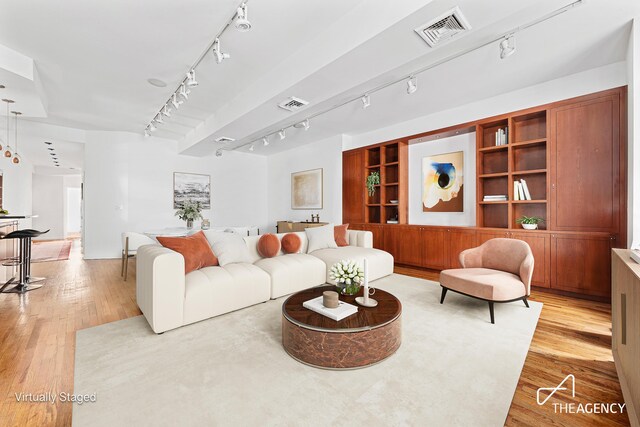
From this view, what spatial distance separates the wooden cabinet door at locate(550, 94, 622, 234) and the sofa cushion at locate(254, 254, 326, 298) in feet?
10.4

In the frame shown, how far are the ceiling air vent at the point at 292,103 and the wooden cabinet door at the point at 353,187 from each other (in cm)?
235

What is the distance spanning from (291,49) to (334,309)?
2852 millimetres

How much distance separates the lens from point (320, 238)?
4.37 metres

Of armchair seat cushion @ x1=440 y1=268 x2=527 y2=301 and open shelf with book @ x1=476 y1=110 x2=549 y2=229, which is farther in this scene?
open shelf with book @ x1=476 y1=110 x2=549 y2=229

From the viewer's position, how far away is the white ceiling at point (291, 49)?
2.45m

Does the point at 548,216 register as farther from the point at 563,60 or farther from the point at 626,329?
the point at 626,329

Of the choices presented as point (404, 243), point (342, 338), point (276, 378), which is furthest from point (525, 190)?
point (276, 378)

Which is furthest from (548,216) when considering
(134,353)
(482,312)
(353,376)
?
(134,353)

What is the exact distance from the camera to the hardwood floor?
1532 mm

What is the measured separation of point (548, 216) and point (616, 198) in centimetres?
65

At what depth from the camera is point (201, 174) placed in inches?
291

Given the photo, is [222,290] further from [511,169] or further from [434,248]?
[511,169]

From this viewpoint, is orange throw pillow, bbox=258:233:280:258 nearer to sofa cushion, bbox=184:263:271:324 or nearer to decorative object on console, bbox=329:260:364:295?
sofa cushion, bbox=184:263:271:324

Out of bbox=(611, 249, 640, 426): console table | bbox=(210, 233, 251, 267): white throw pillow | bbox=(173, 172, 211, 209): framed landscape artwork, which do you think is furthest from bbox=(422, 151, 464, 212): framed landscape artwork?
bbox=(173, 172, 211, 209): framed landscape artwork
